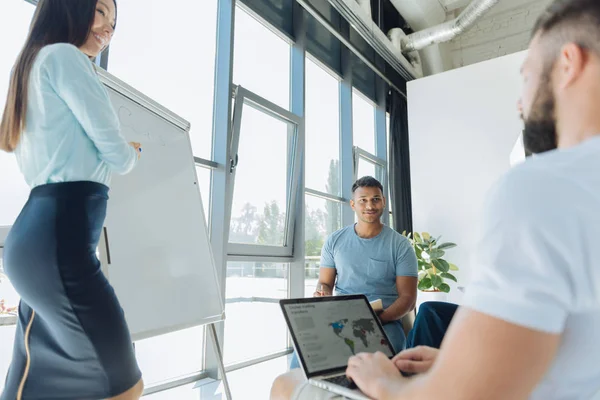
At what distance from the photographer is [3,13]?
1.89 metres

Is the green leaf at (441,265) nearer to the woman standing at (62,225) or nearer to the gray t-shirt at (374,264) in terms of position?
the gray t-shirt at (374,264)

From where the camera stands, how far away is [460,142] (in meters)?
4.64

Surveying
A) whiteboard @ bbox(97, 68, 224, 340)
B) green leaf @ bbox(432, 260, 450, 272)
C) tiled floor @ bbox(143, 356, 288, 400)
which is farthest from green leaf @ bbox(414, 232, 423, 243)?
whiteboard @ bbox(97, 68, 224, 340)

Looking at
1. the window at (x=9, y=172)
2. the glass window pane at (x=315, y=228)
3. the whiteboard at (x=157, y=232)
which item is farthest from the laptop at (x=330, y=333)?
the glass window pane at (x=315, y=228)

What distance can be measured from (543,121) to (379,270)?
5.26 feet

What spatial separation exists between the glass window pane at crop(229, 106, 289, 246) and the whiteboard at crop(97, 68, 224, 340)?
53.6 inches

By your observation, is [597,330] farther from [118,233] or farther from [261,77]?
[261,77]

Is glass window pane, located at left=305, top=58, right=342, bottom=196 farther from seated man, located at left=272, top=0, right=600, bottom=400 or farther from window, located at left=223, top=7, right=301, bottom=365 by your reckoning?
seated man, located at left=272, top=0, right=600, bottom=400

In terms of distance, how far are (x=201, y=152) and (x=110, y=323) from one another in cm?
207

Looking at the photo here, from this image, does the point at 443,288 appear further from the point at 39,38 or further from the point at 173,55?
the point at 39,38

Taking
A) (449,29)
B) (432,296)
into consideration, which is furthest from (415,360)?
(449,29)

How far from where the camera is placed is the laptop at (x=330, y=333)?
0.76 metres

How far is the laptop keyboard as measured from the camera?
0.63 meters

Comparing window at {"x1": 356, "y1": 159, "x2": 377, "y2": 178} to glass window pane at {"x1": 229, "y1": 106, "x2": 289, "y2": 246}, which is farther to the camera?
window at {"x1": 356, "y1": 159, "x2": 377, "y2": 178}
